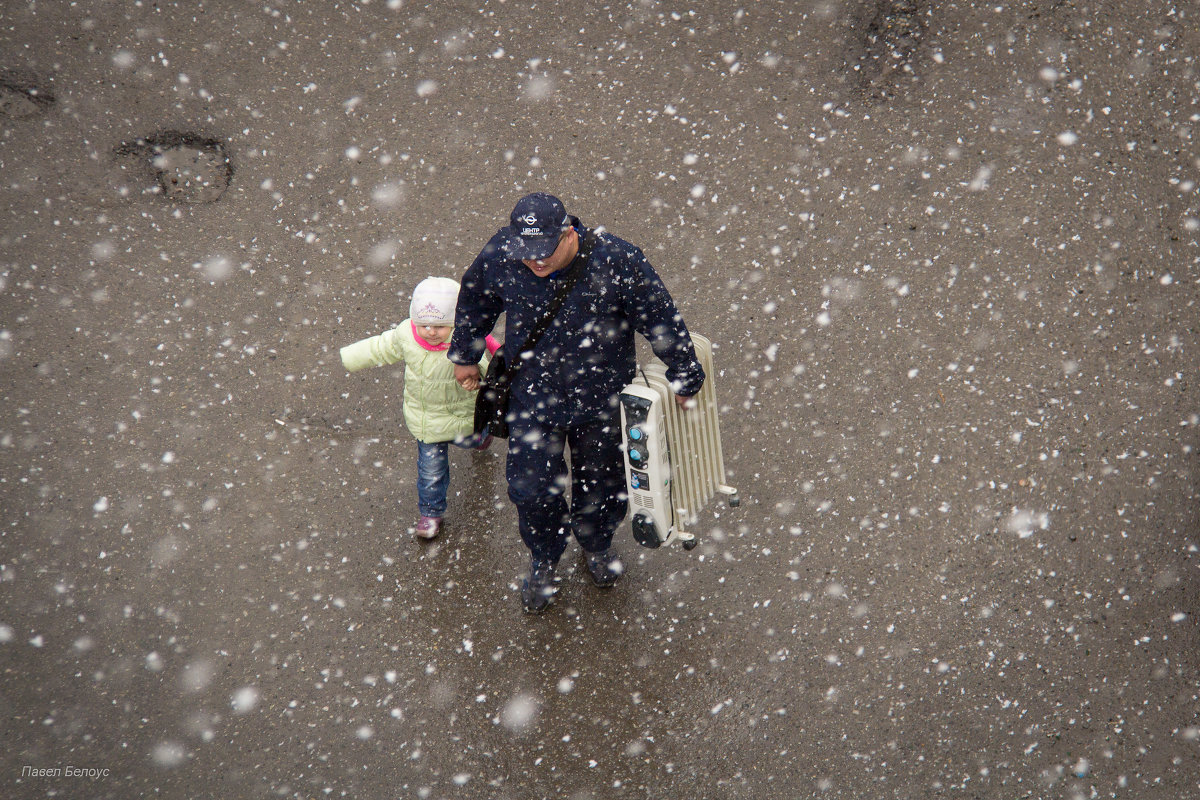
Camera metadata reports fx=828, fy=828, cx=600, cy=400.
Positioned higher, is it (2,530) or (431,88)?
(431,88)

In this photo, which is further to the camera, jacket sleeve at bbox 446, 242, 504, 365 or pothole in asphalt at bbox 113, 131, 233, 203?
pothole in asphalt at bbox 113, 131, 233, 203

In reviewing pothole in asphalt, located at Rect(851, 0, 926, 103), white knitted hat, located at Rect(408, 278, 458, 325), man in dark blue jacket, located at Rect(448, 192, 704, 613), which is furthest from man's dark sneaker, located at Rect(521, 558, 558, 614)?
pothole in asphalt, located at Rect(851, 0, 926, 103)

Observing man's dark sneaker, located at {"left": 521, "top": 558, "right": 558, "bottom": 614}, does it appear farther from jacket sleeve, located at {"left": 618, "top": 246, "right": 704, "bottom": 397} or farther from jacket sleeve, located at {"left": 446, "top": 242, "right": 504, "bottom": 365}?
jacket sleeve, located at {"left": 618, "top": 246, "right": 704, "bottom": 397}

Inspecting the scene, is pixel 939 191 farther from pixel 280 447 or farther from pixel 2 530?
pixel 2 530

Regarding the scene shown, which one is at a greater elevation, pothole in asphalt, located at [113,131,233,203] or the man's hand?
pothole in asphalt, located at [113,131,233,203]

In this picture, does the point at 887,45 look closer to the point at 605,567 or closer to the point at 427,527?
the point at 605,567

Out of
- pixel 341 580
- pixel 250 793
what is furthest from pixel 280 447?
pixel 250 793

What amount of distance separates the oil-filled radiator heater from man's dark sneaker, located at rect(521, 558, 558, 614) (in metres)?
0.55

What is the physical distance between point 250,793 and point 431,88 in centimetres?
336

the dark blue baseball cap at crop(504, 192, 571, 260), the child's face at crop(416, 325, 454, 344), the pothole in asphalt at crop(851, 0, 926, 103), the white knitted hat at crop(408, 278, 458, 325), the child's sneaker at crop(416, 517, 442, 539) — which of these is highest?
the pothole in asphalt at crop(851, 0, 926, 103)

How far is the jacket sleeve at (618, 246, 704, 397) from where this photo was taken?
2.71 meters

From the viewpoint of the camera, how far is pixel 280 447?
3.87 meters

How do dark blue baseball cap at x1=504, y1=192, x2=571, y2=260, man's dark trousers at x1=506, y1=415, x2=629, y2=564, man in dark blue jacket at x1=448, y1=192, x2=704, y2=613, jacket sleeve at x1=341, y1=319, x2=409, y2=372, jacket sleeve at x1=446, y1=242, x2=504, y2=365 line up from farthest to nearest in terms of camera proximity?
jacket sleeve at x1=341, y1=319, x2=409, y2=372 → man's dark trousers at x1=506, y1=415, x2=629, y2=564 → jacket sleeve at x1=446, y1=242, x2=504, y2=365 → man in dark blue jacket at x1=448, y1=192, x2=704, y2=613 → dark blue baseball cap at x1=504, y1=192, x2=571, y2=260

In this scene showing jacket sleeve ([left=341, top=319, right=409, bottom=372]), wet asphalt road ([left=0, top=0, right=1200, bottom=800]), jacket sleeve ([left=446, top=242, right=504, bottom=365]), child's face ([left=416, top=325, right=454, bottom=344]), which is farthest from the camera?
wet asphalt road ([left=0, top=0, right=1200, bottom=800])
